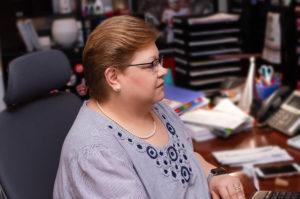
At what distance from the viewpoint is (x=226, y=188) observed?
54.5 inches

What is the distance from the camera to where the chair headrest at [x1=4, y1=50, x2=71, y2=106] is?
4.60ft

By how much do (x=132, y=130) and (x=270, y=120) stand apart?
0.98m

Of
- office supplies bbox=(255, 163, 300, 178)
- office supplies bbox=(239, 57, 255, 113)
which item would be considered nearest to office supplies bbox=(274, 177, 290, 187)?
office supplies bbox=(255, 163, 300, 178)

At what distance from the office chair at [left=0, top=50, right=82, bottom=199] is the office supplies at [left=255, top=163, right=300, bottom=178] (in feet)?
2.23

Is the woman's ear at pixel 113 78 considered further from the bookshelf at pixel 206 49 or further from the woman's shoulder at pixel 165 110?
the bookshelf at pixel 206 49

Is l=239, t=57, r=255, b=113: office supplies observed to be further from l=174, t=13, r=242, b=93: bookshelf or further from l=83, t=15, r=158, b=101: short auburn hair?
l=83, t=15, r=158, b=101: short auburn hair

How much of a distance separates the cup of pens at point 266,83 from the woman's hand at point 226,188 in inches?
34.1

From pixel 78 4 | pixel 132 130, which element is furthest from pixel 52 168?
pixel 78 4

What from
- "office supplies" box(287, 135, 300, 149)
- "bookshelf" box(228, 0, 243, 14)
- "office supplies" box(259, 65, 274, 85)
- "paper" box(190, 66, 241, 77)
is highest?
"bookshelf" box(228, 0, 243, 14)

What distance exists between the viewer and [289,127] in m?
1.93

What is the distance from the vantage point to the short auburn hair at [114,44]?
1.16 meters

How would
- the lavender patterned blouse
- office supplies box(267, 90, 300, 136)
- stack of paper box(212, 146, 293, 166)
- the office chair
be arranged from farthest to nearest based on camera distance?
office supplies box(267, 90, 300, 136), stack of paper box(212, 146, 293, 166), the office chair, the lavender patterned blouse

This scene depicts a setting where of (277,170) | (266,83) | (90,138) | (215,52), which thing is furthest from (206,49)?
(90,138)

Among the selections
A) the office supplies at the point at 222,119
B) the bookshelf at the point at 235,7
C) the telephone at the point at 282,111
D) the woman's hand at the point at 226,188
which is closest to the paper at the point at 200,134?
the office supplies at the point at 222,119
